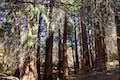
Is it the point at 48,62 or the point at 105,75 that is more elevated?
the point at 48,62

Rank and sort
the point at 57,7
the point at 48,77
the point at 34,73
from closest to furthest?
1. the point at 57,7
2. the point at 34,73
3. the point at 48,77

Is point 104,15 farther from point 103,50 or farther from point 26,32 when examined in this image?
point 103,50

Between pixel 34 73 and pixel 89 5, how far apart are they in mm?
3993

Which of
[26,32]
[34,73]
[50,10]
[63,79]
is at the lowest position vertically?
[63,79]

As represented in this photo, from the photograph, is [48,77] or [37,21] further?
[48,77]

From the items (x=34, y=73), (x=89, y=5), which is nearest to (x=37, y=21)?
(x=89, y=5)

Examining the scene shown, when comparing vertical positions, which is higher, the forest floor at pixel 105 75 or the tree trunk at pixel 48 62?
the tree trunk at pixel 48 62

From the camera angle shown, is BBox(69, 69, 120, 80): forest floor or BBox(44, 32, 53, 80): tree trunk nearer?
BBox(44, 32, 53, 80): tree trunk

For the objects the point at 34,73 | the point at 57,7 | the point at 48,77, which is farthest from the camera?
the point at 48,77

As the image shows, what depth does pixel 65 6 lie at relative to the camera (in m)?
8.80

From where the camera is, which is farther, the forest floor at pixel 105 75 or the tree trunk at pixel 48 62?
the forest floor at pixel 105 75

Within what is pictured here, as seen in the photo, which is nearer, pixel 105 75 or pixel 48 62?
pixel 48 62

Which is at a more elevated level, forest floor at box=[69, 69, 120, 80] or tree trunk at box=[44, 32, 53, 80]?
tree trunk at box=[44, 32, 53, 80]

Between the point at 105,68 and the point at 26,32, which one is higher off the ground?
the point at 26,32
